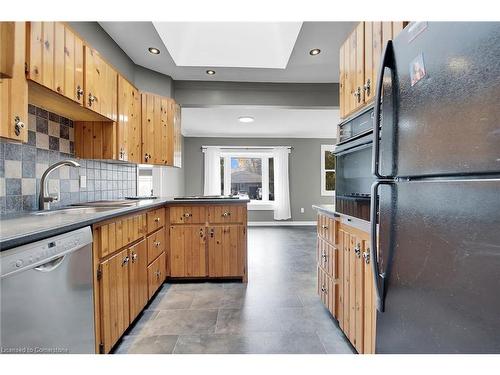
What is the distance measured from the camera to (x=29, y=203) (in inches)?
61.7

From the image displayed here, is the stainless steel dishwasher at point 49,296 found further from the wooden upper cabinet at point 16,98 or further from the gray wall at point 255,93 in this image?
the gray wall at point 255,93

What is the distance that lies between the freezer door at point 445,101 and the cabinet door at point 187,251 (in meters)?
2.10

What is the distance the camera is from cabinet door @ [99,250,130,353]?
52.9 inches

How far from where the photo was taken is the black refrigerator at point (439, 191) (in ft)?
1.75

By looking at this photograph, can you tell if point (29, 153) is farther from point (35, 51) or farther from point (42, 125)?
point (35, 51)

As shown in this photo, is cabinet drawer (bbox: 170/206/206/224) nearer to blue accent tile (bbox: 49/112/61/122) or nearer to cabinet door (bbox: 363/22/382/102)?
blue accent tile (bbox: 49/112/61/122)

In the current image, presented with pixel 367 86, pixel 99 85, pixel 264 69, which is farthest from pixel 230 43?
pixel 367 86

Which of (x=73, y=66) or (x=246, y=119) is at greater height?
(x=246, y=119)

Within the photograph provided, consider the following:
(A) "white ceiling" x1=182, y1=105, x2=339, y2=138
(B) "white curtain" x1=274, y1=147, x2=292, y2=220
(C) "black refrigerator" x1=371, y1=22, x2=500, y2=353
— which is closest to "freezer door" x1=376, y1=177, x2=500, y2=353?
(C) "black refrigerator" x1=371, y1=22, x2=500, y2=353

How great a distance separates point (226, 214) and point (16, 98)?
184 cm

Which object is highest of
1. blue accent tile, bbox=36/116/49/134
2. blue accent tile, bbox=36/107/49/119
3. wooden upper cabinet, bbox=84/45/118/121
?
wooden upper cabinet, bbox=84/45/118/121

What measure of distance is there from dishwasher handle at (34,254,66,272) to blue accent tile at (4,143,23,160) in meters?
0.89
